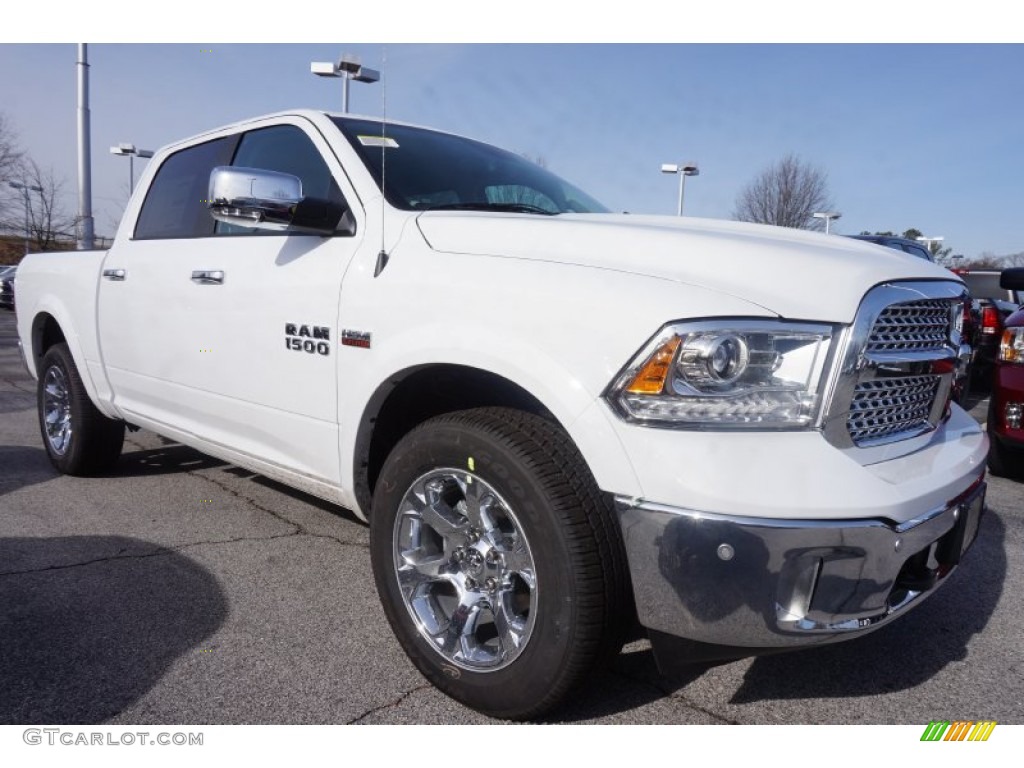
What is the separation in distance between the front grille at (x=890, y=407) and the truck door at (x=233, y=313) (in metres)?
1.66

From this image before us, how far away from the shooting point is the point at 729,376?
1.94 metres

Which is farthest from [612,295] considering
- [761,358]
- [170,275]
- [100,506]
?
[100,506]

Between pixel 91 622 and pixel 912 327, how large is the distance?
113 inches

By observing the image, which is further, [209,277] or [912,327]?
[209,277]

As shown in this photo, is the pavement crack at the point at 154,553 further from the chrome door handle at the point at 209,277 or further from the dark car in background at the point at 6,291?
the dark car in background at the point at 6,291

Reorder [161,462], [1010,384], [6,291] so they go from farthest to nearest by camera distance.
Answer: [6,291]
[161,462]
[1010,384]

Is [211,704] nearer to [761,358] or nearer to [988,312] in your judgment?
[761,358]

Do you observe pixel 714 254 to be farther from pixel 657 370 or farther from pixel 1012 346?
pixel 1012 346

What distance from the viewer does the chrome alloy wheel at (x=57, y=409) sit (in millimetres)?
4875

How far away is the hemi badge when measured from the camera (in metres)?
2.62

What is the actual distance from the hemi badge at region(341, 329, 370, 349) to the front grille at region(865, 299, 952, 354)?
1.50 meters

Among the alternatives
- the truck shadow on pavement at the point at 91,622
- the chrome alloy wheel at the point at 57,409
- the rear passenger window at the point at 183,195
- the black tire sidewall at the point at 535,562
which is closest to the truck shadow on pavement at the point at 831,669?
the black tire sidewall at the point at 535,562

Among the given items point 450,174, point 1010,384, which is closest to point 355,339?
point 450,174

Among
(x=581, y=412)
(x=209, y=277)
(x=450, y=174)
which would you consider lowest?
(x=581, y=412)
